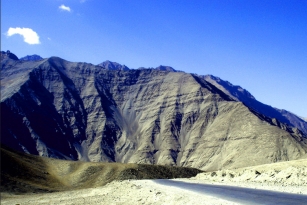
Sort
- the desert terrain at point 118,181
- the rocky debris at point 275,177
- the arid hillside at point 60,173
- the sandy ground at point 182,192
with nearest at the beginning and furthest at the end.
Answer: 1. the sandy ground at point 182,192
2. the desert terrain at point 118,181
3. the rocky debris at point 275,177
4. the arid hillside at point 60,173

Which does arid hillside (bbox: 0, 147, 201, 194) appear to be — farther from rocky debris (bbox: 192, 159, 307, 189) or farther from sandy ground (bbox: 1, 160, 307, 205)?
rocky debris (bbox: 192, 159, 307, 189)

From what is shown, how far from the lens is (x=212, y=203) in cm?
2088

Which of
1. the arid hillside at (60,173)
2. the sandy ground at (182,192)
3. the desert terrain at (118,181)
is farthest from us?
the arid hillside at (60,173)

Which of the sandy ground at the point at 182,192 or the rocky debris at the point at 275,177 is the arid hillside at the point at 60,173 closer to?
the sandy ground at the point at 182,192

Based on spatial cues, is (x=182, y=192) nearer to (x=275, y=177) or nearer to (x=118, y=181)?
(x=275, y=177)

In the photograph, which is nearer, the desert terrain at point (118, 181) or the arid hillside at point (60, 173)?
the desert terrain at point (118, 181)

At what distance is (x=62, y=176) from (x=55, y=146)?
414ft

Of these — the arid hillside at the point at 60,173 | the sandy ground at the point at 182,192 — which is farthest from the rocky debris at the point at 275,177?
the arid hillside at the point at 60,173

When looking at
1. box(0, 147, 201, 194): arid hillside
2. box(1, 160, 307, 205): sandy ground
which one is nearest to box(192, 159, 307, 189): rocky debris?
box(1, 160, 307, 205): sandy ground

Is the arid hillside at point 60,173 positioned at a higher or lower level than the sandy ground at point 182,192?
lower

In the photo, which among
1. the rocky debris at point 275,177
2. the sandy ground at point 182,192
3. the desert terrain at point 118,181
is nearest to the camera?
the sandy ground at point 182,192

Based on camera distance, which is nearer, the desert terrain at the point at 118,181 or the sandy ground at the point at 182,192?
the sandy ground at the point at 182,192

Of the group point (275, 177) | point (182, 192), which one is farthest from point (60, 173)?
point (182, 192)

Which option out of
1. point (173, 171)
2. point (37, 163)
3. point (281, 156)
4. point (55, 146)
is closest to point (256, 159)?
point (281, 156)
